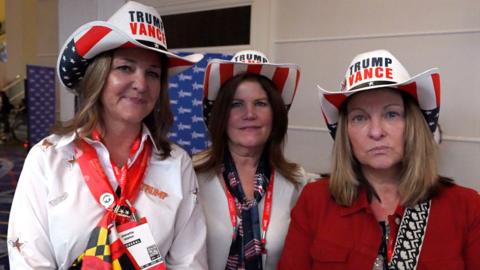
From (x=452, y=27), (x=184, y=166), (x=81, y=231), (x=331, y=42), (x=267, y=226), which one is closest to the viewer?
(x=81, y=231)

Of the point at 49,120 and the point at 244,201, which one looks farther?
the point at 49,120

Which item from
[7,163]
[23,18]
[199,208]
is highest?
[23,18]

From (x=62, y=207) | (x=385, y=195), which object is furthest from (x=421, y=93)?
(x=62, y=207)

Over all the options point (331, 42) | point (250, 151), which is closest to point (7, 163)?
point (331, 42)

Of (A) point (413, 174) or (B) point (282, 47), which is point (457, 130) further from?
(A) point (413, 174)

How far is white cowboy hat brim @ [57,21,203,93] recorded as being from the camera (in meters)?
1.34

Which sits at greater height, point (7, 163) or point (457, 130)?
point (457, 130)

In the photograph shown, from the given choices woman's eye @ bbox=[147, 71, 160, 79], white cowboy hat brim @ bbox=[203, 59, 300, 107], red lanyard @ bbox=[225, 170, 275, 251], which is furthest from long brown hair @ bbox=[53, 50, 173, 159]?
white cowboy hat brim @ bbox=[203, 59, 300, 107]

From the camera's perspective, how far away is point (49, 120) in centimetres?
721

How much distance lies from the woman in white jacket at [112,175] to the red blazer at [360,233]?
40 centimetres

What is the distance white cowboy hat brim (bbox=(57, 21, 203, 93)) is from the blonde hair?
0.79 metres

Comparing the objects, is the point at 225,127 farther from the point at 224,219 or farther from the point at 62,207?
the point at 62,207

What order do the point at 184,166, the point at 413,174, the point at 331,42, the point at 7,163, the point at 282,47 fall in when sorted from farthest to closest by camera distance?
the point at 7,163 → the point at 282,47 → the point at 331,42 → the point at 184,166 → the point at 413,174

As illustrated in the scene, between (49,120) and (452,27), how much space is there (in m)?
6.62
